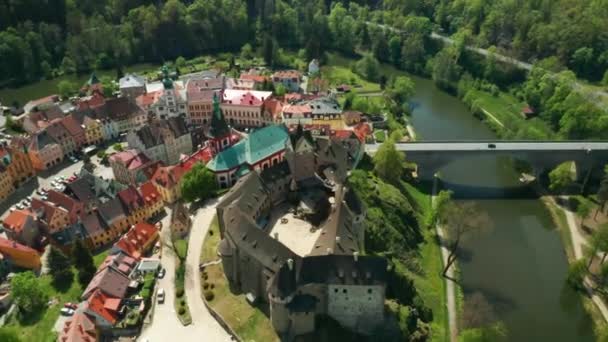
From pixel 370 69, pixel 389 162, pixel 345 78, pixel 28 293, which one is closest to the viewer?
pixel 28 293

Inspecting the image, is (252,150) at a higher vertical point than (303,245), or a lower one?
higher

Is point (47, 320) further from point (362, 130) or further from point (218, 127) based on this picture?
point (362, 130)

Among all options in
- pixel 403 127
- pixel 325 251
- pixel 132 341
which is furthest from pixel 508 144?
pixel 132 341

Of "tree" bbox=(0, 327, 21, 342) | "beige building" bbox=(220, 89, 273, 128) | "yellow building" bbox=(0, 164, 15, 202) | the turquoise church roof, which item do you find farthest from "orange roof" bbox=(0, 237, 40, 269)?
"beige building" bbox=(220, 89, 273, 128)

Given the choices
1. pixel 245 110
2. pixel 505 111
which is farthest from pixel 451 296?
pixel 505 111

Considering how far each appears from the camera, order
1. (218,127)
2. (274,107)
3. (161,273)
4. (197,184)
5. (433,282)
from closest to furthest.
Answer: (161,273) → (433,282) → (197,184) → (218,127) → (274,107)

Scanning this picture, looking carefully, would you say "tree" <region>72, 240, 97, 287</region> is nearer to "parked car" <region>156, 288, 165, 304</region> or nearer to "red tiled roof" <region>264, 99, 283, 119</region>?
"parked car" <region>156, 288, 165, 304</region>
